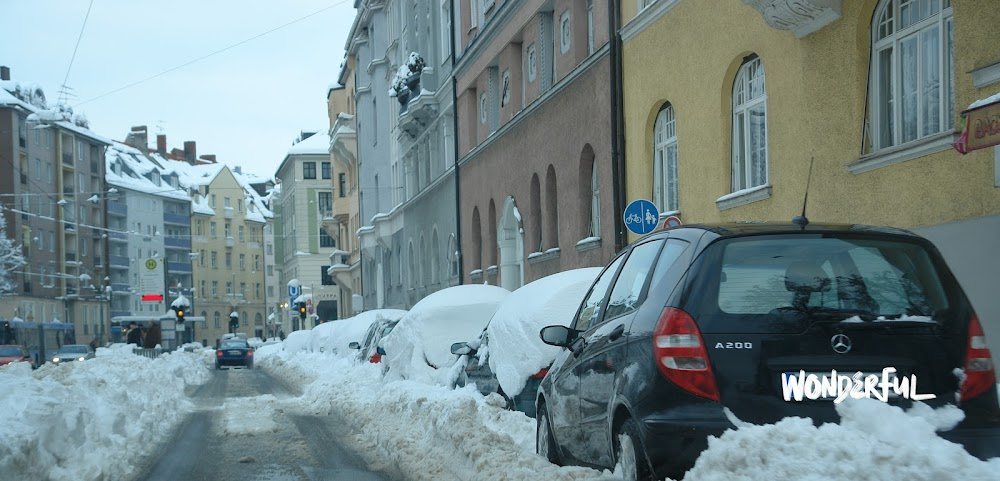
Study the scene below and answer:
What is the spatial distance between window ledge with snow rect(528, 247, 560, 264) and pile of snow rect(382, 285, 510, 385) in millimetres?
8394

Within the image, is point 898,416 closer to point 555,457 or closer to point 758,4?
point 555,457

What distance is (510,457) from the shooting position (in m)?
8.55

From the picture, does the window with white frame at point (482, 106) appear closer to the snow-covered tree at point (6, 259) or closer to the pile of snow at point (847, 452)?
the pile of snow at point (847, 452)

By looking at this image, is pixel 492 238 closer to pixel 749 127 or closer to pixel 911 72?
pixel 749 127

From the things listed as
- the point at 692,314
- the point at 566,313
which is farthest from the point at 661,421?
the point at 566,313

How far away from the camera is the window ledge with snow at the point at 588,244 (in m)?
23.1

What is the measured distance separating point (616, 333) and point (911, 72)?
24.1 feet

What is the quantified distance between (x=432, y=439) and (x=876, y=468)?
276 inches

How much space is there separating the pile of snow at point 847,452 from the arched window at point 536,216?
23314mm

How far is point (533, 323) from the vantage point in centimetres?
1141

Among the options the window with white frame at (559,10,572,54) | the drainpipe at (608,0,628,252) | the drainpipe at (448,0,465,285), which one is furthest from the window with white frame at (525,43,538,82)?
the drainpipe at (448,0,465,285)

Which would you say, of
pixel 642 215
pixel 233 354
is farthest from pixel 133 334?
pixel 642 215

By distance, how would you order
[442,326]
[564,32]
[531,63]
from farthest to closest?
[531,63]
[564,32]
[442,326]

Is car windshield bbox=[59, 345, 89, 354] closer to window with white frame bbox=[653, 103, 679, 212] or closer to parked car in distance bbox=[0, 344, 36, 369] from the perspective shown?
parked car in distance bbox=[0, 344, 36, 369]
